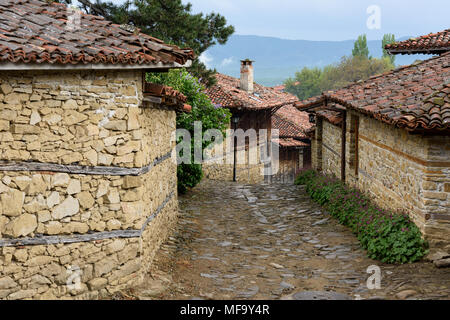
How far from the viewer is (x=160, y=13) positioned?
18312mm

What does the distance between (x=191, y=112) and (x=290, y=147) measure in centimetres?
2187

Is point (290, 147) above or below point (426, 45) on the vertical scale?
below

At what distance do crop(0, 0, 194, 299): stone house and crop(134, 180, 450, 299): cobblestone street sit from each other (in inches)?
Answer: 39.3

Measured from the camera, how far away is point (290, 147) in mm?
36406

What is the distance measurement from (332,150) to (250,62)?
50.8 ft

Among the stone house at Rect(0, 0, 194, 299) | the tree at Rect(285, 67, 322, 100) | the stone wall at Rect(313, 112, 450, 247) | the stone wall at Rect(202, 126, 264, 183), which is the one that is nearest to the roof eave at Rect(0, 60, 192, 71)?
the stone house at Rect(0, 0, 194, 299)

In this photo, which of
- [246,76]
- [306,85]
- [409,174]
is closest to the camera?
[409,174]

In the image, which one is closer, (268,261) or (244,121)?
(268,261)

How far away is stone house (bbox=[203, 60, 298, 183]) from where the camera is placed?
82.4ft

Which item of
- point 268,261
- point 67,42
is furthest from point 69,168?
point 268,261

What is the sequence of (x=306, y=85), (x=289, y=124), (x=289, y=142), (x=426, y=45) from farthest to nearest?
(x=306, y=85) < (x=289, y=124) < (x=289, y=142) < (x=426, y=45)
